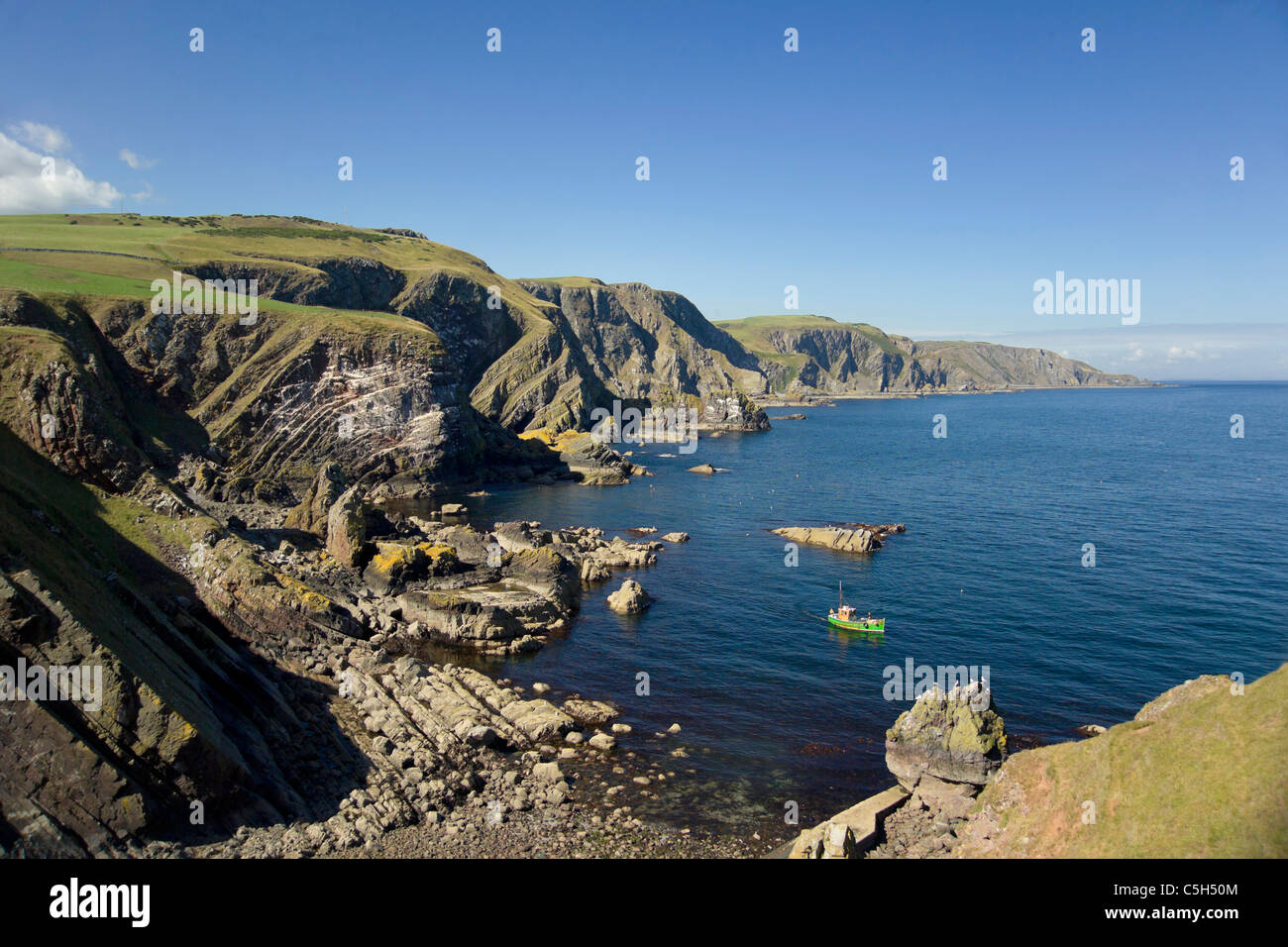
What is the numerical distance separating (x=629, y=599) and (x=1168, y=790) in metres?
39.7

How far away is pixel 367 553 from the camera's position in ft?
191

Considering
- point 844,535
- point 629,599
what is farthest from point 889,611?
point 629,599

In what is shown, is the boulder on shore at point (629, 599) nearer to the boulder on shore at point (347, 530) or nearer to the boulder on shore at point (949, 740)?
the boulder on shore at point (347, 530)

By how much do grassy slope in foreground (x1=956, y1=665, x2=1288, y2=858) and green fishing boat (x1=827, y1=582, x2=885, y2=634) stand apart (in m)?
28.9

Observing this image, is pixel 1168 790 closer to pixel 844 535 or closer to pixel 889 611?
pixel 889 611

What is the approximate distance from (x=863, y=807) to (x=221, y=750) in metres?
24.1

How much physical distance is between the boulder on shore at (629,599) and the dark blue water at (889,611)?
91 cm

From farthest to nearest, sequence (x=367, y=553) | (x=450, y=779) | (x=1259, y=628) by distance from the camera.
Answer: (x=367, y=553) → (x=1259, y=628) → (x=450, y=779)

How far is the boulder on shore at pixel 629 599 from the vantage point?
55594mm

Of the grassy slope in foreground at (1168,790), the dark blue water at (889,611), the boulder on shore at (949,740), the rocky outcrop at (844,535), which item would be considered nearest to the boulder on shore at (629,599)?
the dark blue water at (889,611)

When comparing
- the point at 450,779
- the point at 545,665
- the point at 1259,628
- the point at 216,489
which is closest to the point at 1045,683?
the point at 1259,628

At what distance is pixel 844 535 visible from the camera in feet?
245
